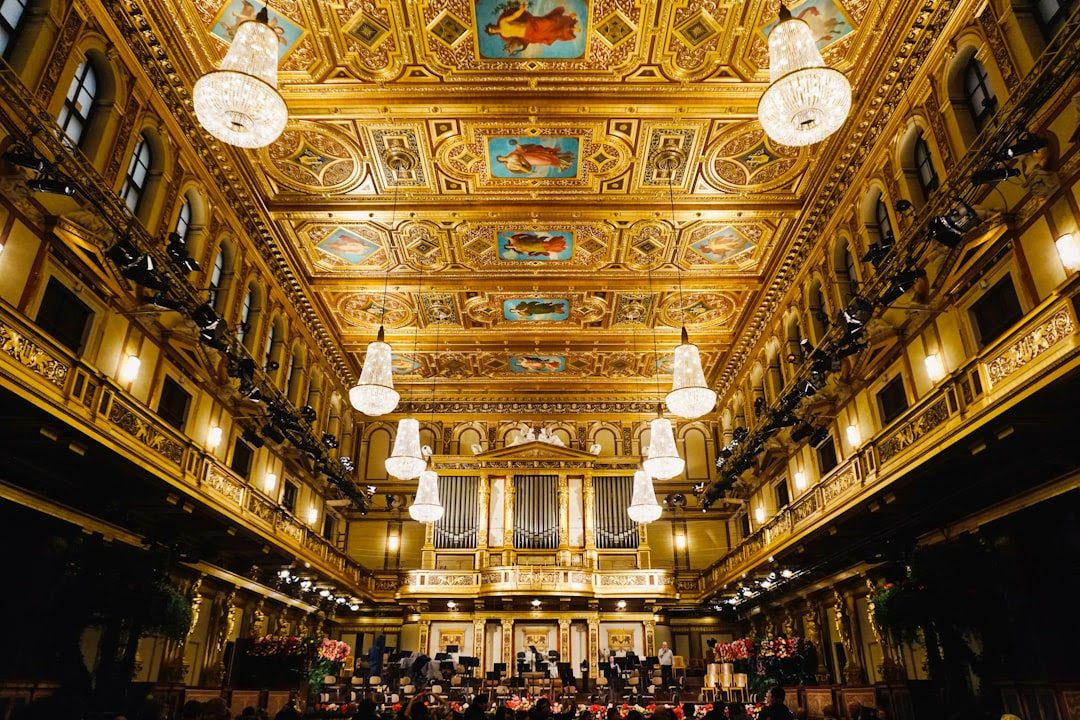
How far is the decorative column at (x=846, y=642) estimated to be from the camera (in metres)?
13.6

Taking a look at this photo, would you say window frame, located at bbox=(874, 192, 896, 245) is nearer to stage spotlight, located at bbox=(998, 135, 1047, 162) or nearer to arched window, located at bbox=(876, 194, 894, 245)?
arched window, located at bbox=(876, 194, 894, 245)

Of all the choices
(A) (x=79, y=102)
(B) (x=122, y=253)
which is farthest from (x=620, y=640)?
(A) (x=79, y=102)

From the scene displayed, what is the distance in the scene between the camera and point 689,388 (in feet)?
30.6

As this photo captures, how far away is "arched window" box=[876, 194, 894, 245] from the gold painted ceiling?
1.29 metres

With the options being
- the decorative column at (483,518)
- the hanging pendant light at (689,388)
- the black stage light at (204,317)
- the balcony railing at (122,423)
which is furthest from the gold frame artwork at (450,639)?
the hanging pendant light at (689,388)

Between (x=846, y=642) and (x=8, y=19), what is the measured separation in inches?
658

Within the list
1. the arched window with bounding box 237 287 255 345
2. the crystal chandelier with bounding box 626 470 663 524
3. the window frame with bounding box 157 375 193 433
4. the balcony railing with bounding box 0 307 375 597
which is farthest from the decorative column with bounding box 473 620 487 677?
the window frame with bounding box 157 375 193 433

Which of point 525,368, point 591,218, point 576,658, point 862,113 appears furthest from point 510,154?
point 576,658

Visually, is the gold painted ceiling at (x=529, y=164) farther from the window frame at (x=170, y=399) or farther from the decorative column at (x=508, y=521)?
the decorative column at (x=508, y=521)

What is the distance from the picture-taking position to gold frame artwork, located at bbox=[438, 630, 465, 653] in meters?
21.0

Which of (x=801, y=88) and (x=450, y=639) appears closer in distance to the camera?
(x=801, y=88)

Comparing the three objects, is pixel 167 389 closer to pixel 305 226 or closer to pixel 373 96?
pixel 305 226

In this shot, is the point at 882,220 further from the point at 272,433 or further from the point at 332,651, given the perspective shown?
the point at 332,651

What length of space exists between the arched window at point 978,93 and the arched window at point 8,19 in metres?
12.1
